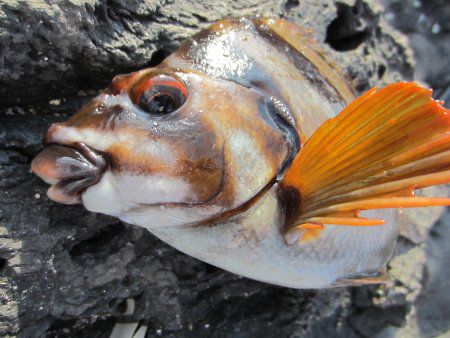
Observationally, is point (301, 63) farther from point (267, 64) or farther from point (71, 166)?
point (71, 166)

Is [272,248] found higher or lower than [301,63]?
lower

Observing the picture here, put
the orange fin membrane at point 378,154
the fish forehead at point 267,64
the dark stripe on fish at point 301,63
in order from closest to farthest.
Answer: the orange fin membrane at point 378,154 < the fish forehead at point 267,64 < the dark stripe on fish at point 301,63

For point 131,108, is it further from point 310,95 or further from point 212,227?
point 310,95

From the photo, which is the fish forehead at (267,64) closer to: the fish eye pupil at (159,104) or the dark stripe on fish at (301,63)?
the dark stripe on fish at (301,63)

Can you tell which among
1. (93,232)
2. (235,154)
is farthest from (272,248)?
(93,232)

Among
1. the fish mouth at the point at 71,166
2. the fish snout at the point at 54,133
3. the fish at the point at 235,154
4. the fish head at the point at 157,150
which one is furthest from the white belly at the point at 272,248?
the fish snout at the point at 54,133

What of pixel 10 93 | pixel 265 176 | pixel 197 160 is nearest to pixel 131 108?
pixel 197 160
